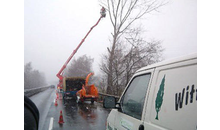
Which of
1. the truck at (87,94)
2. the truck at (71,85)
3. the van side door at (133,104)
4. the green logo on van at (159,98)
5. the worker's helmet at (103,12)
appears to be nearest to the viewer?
the green logo on van at (159,98)

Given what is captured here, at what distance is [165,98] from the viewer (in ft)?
6.47

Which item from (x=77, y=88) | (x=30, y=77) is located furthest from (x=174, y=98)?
(x=30, y=77)

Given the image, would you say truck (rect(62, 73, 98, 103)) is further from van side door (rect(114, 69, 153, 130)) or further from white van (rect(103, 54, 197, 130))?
white van (rect(103, 54, 197, 130))

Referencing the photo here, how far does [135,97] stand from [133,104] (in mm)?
109

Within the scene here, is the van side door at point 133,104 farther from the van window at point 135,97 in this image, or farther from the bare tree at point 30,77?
the bare tree at point 30,77

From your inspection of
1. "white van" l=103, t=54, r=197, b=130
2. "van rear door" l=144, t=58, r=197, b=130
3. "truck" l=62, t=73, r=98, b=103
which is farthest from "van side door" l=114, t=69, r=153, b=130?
"truck" l=62, t=73, r=98, b=103

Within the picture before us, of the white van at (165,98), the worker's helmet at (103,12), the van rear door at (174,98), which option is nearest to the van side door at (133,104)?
the white van at (165,98)

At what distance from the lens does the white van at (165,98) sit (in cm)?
167

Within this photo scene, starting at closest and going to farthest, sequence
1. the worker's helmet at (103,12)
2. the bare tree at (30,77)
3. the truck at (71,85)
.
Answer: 1. the truck at (71,85)
2. the worker's helmet at (103,12)
3. the bare tree at (30,77)
